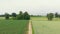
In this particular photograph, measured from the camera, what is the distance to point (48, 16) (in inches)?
4331

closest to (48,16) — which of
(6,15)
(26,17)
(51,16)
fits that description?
(51,16)

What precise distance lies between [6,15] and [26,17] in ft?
59.1

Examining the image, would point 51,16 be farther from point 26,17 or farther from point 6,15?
point 6,15

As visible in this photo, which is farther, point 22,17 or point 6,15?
point 6,15

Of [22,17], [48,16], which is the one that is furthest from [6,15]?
[48,16]

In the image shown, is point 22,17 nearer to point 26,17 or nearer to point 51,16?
point 26,17

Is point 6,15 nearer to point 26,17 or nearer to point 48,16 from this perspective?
point 26,17

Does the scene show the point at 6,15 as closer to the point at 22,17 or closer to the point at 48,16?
the point at 22,17

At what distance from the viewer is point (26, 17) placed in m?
104

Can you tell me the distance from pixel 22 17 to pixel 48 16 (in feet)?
50.8

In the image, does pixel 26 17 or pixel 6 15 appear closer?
pixel 26 17

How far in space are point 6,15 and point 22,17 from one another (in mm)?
15600

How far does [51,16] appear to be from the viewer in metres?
109

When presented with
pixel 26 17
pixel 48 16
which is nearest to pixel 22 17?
pixel 26 17
